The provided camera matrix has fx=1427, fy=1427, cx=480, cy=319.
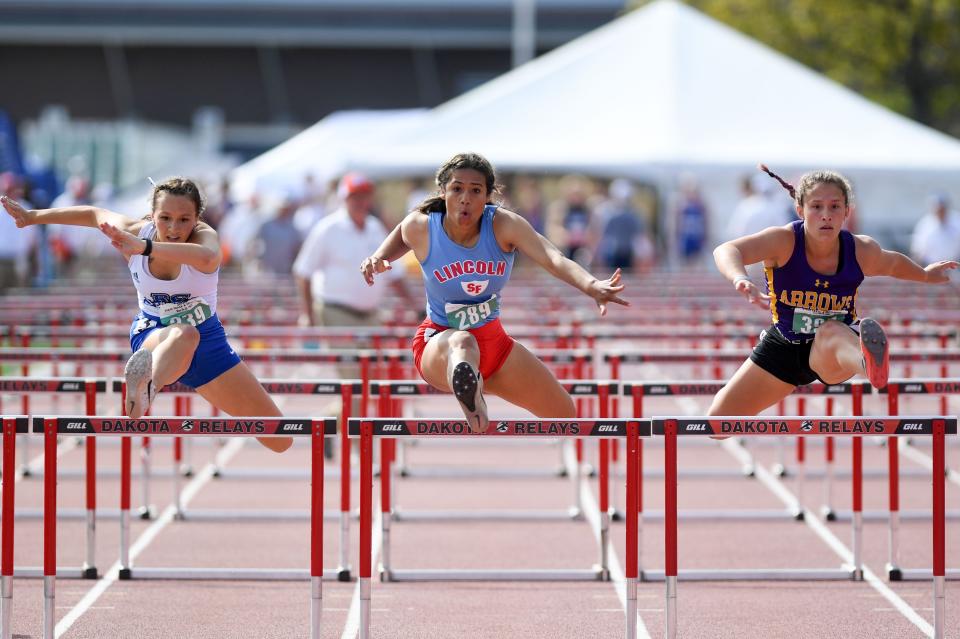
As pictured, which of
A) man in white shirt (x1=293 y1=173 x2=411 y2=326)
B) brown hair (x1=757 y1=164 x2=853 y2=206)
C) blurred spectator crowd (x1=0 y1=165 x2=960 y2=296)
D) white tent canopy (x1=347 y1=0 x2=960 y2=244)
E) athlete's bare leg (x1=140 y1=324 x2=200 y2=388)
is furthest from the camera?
white tent canopy (x1=347 y1=0 x2=960 y2=244)

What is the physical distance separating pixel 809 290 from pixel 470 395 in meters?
1.99

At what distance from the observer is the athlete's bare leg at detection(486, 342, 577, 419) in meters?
6.98

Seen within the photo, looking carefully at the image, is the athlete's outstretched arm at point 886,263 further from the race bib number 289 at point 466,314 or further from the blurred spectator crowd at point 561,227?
the blurred spectator crowd at point 561,227

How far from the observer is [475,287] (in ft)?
22.7

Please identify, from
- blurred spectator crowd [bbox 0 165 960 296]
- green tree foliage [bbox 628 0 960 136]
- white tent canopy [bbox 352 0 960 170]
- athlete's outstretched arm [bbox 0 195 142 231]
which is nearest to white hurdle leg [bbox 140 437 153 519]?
athlete's outstretched arm [bbox 0 195 142 231]

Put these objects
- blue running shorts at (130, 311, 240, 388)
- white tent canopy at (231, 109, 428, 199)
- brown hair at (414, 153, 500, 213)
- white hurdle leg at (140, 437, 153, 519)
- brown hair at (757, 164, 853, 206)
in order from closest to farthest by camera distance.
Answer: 1. brown hair at (414, 153, 500, 213)
2. brown hair at (757, 164, 853, 206)
3. blue running shorts at (130, 311, 240, 388)
4. white hurdle leg at (140, 437, 153, 519)
5. white tent canopy at (231, 109, 428, 199)

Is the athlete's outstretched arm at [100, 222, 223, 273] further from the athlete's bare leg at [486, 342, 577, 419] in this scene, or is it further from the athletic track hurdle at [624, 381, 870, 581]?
the athletic track hurdle at [624, 381, 870, 581]

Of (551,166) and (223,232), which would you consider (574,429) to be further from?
(223,232)

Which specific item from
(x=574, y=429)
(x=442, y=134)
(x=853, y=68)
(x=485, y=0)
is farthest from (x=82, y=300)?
(x=485, y=0)

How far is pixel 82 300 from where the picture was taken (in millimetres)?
15703

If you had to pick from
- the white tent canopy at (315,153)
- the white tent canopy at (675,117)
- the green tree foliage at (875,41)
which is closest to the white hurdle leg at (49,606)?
the white tent canopy at (675,117)

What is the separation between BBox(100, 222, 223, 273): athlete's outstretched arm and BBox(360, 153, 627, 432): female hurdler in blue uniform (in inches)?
30.1

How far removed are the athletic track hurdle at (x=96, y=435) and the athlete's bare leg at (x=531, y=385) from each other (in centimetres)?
113

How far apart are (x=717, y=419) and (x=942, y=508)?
1.03 m
